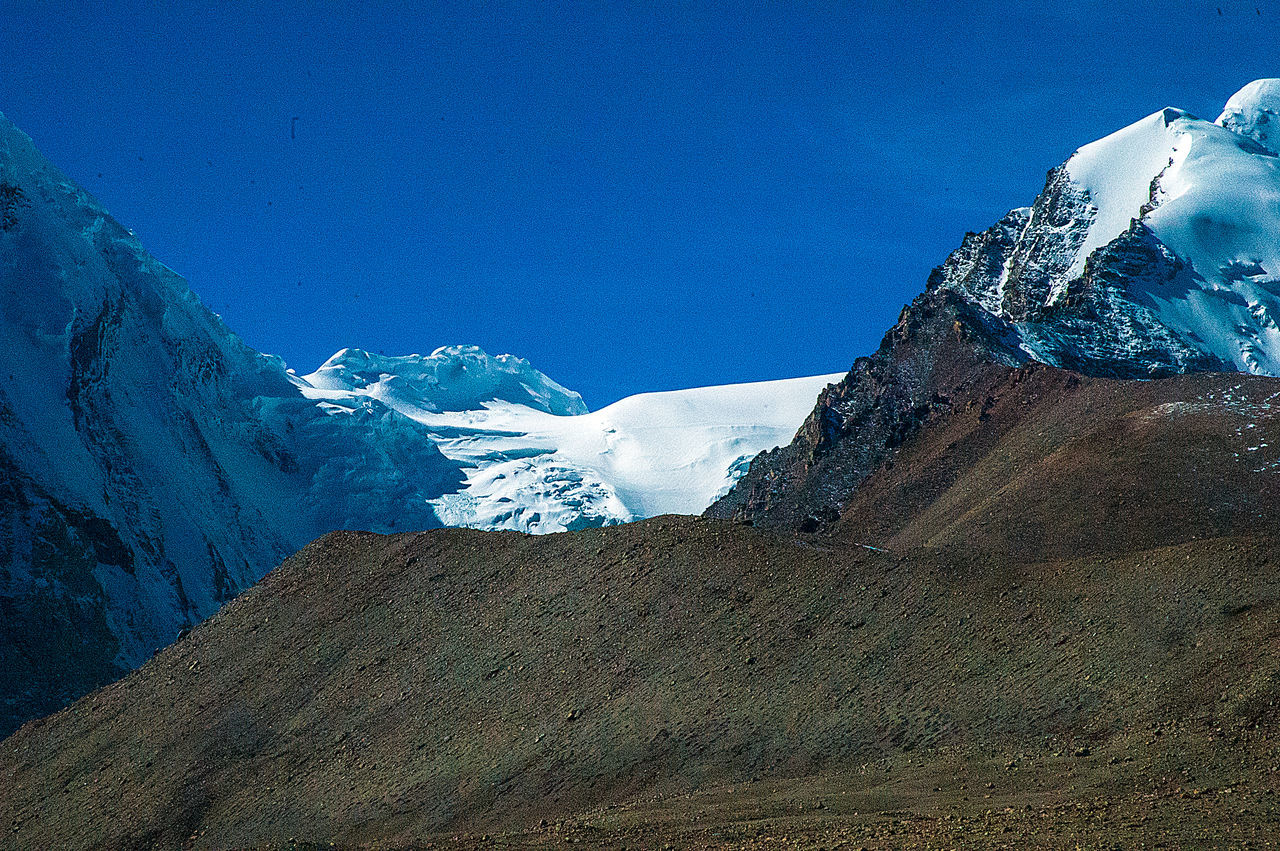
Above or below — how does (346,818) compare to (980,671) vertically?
above

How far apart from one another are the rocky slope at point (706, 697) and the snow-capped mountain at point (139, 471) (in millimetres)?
56995

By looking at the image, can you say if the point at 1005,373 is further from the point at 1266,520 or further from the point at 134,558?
the point at 134,558


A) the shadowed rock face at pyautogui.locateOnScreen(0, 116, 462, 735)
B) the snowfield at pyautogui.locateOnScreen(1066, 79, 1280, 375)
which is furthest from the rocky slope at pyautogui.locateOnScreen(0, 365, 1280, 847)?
the shadowed rock face at pyautogui.locateOnScreen(0, 116, 462, 735)

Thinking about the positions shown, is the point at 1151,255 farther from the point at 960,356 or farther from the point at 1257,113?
the point at 1257,113

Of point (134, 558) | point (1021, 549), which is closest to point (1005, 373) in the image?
point (1021, 549)

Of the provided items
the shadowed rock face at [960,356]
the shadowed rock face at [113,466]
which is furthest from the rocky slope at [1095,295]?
the shadowed rock face at [113,466]

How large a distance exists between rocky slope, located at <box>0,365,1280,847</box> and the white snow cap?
89192mm

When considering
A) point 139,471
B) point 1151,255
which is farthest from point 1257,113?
A: point 139,471

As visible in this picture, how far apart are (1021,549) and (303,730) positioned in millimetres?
26522

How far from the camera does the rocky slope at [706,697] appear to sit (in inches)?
918

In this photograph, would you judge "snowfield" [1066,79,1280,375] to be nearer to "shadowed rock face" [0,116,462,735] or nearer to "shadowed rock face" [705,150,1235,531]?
"shadowed rock face" [705,150,1235,531]

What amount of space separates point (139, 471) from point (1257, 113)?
123176 mm

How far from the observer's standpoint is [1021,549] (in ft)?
145

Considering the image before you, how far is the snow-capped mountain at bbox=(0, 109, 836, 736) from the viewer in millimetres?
99250
